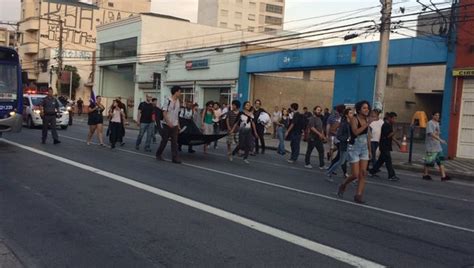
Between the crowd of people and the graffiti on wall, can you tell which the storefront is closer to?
the crowd of people

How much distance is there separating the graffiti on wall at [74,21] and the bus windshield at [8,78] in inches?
2507

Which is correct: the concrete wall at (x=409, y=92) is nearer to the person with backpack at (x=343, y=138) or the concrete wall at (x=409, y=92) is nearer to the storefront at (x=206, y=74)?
the storefront at (x=206, y=74)

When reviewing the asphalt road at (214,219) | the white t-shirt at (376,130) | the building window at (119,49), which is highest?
the building window at (119,49)

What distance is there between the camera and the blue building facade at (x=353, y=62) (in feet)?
68.3

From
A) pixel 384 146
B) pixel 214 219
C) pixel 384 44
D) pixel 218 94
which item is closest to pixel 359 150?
pixel 214 219

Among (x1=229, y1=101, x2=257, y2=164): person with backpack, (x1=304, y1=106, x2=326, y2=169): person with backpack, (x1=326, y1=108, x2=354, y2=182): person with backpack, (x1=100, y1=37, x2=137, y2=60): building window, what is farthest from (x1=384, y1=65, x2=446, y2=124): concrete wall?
(x1=326, y1=108, x2=354, y2=182): person with backpack

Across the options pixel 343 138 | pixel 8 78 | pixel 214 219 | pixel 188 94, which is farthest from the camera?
pixel 188 94

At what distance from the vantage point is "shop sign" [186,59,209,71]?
115ft

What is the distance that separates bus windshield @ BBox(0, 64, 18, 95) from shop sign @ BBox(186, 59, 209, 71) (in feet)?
67.1

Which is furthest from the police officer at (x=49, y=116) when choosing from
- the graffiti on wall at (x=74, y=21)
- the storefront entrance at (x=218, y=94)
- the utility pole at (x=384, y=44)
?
the graffiti on wall at (x=74, y=21)

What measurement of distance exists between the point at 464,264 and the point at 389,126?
8.49 metres

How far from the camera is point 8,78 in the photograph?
49.5 ft

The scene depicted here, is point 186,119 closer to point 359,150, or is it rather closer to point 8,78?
point 8,78

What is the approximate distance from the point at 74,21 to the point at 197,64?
4843cm
